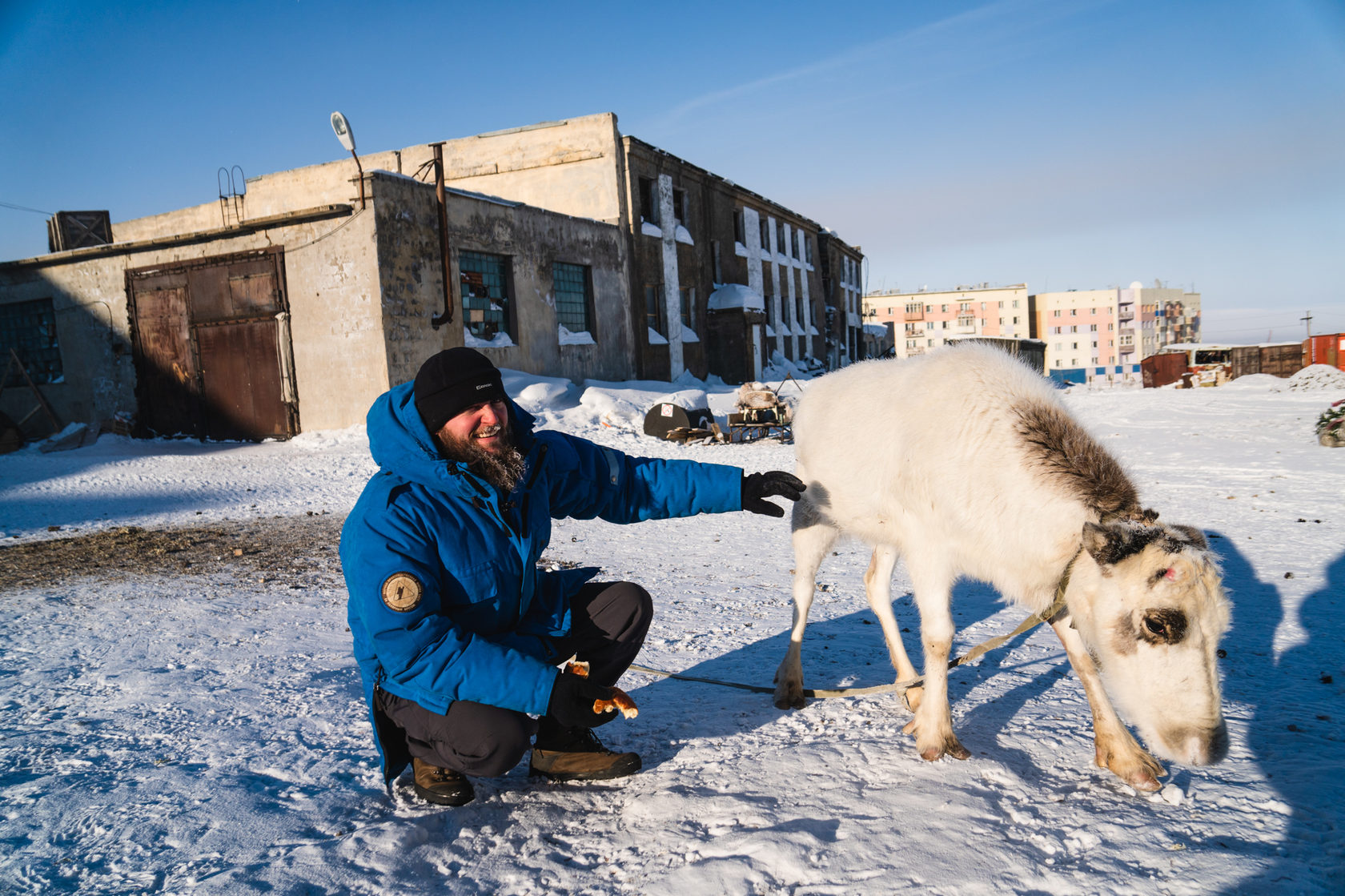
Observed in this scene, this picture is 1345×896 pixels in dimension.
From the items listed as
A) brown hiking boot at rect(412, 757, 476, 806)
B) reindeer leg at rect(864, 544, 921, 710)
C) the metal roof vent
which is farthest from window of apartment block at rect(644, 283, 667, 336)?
brown hiking boot at rect(412, 757, 476, 806)

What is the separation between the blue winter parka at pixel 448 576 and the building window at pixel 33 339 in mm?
19986

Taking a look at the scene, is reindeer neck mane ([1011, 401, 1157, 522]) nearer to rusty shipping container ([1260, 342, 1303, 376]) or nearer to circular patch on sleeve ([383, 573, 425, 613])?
circular patch on sleeve ([383, 573, 425, 613])

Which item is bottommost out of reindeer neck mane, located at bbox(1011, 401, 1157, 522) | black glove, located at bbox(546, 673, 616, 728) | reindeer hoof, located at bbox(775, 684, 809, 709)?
→ reindeer hoof, located at bbox(775, 684, 809, 709)

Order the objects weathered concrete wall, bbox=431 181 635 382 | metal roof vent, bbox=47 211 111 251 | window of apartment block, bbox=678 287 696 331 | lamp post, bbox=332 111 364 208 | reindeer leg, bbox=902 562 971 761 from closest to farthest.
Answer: reindeer leg, bbox=902 562 971 761 < lamp post, bbox=332 111 364 208 < weathered concrete wall, bbox=431 181 635 382 < metal roof vent, bbox=47 211 111 251 < window of apartment block, bbox=678 287 696 331

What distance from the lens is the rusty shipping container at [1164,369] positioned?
3459 cm

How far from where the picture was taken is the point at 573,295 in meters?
19.4

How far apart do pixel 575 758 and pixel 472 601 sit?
779 mm

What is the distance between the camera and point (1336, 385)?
1919 centimetres

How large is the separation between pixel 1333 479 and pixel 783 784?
355 inches

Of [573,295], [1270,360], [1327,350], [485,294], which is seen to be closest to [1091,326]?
[1270,360]

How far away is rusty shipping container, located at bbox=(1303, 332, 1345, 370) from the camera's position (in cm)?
2911

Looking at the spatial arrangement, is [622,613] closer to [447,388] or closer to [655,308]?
[447,388]

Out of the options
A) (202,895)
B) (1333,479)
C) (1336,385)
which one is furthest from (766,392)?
(1336,385)

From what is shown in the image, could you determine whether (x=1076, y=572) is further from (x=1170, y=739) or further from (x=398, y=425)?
(x=398, y=425)
